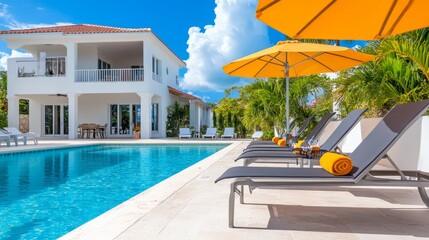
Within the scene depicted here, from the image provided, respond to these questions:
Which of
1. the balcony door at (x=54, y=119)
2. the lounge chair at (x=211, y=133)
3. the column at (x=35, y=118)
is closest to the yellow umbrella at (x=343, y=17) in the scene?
the lounge chair at (x=211, y=133)

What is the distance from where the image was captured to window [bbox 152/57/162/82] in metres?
22.2

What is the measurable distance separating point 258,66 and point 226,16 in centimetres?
3127

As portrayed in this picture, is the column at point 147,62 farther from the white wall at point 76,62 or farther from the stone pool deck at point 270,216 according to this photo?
the stone pool deck at point 270,216

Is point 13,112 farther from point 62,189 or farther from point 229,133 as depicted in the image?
point 62,189

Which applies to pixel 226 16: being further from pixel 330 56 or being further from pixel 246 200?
pixel 246 200

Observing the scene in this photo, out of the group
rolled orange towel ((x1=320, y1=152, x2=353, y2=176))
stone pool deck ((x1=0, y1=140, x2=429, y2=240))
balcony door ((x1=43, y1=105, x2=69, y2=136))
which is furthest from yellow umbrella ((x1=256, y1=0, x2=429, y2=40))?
balcony door ((x1=43, y1=105, x2=69, y2=136))

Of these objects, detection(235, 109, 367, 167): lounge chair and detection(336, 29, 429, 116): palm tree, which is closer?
detection(235, 109, 367, 167): lounge chair

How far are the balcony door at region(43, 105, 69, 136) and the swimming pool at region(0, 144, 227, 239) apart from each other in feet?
41.9

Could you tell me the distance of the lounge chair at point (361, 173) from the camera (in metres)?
3.10

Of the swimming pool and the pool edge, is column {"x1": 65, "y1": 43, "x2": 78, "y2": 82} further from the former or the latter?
the pool edge

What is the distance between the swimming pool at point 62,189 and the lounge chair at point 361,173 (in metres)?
2.26

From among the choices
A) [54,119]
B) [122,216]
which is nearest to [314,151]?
[122,216]

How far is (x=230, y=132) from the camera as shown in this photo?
21375 mm

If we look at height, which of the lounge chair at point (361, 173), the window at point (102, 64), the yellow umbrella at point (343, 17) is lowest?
the lounge chair at point (361, 173)
